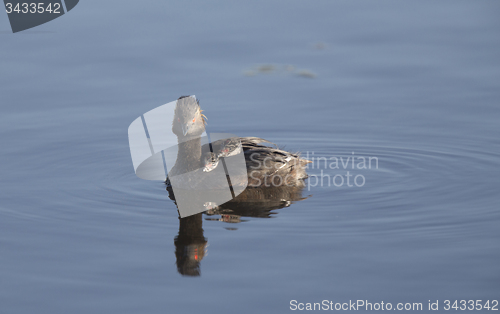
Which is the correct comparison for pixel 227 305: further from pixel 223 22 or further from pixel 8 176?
pixel 223 22

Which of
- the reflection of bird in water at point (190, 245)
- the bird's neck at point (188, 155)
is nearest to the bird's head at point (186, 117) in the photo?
the bird's neck at point (188, 155)

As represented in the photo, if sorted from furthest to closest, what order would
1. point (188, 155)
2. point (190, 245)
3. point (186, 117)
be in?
point (188, 155), point (186, 117), point (190, 245)

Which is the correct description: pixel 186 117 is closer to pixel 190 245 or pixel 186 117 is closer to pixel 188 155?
pixel 188 155

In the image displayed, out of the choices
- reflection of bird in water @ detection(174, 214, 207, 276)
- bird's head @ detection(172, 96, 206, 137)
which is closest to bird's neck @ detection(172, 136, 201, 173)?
bird's head @ detection(172, 96, 206, 137)

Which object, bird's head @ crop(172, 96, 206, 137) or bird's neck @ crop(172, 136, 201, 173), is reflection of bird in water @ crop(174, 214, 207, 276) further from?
bird's head @ crop(172, 96, 206, 137)

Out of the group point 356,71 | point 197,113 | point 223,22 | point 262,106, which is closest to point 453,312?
point 197,113

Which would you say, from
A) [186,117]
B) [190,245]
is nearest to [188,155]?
[186,117]

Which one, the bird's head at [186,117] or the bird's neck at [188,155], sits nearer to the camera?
the bird's head at [186,117]

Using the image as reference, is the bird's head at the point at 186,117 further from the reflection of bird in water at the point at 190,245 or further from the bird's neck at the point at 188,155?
the reflection of bird in water at the point at 190,245

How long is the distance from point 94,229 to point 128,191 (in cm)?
118

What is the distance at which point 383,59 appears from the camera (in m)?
11.7

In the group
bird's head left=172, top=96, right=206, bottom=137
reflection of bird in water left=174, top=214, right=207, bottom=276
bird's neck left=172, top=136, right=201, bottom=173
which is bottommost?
reflection of bird in water left=174, top=214, right=207, bottom=276

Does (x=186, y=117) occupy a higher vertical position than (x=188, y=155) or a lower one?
higher

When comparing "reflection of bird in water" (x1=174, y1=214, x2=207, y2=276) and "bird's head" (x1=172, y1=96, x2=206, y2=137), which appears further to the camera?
"bird's head" (x1=172, y1=96, x2=206, y2=137)
